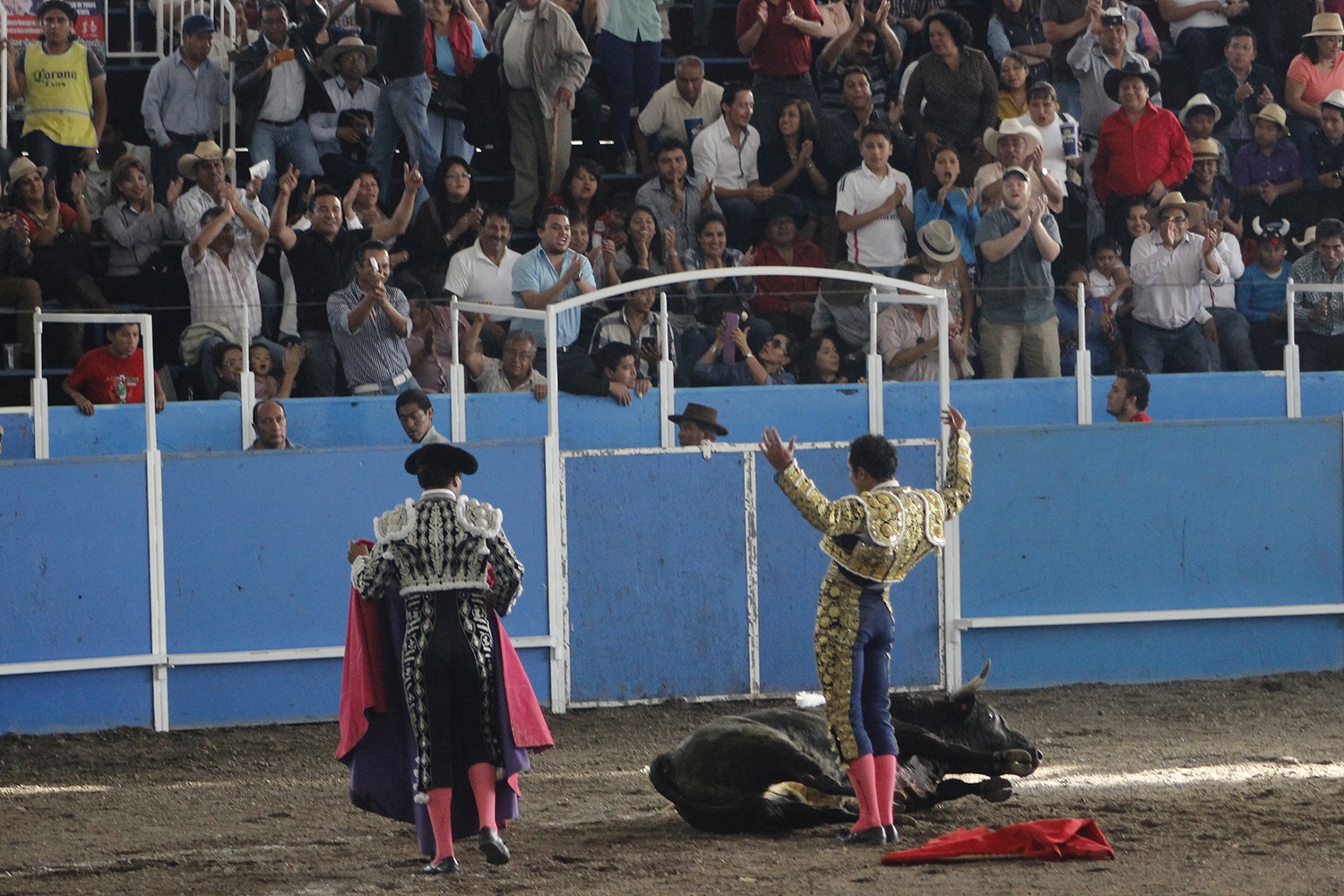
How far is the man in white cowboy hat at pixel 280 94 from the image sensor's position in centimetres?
1386

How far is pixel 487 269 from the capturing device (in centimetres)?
1237

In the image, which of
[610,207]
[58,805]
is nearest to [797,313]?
[610,207]

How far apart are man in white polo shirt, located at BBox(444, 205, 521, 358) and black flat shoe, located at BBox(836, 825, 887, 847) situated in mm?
5744

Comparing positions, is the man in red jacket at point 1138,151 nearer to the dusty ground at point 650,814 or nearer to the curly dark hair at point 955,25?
the curly dark hair at point 955,25

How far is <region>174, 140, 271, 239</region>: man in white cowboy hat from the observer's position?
12.7 meters

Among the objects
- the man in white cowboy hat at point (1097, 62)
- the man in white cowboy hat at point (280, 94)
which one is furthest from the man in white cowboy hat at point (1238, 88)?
the man in white cowboy hat at point (280, 94)

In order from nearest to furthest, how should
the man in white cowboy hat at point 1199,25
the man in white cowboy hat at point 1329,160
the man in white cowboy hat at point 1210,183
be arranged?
the man in white cowboy hat at point 1210,183
the man in white cowboy hat at point 1329,160
the man in white cowboy hat at point 1199,25

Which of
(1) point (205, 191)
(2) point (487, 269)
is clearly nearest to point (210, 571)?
(2) point (487, 269)

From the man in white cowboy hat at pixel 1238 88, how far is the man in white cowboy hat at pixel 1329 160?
452 millimetres

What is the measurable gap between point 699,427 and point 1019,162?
148 inches

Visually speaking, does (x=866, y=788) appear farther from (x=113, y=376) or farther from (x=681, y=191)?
(x=681, y=191)

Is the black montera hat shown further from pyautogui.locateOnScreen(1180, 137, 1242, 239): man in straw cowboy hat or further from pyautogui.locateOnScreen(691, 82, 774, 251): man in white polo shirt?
pyautogui.locateOnScreen(1180, 137, 1242, 239): man in straw cowboy hat

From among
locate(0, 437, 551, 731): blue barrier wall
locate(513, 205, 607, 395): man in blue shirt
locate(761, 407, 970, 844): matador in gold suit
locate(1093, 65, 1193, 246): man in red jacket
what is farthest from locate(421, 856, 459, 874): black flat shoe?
locate(1093, 65, 1193, 246): man in red jacket

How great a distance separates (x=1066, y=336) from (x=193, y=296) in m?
5.48
